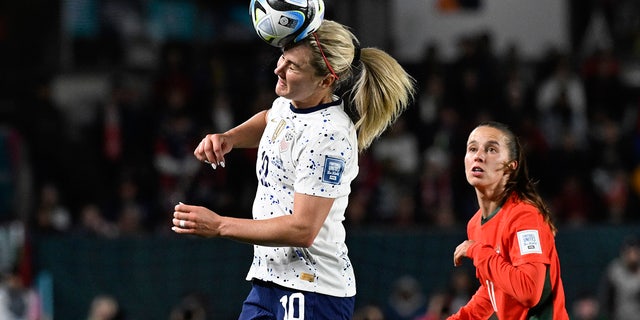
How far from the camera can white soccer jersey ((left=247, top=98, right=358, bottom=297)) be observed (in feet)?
15.6

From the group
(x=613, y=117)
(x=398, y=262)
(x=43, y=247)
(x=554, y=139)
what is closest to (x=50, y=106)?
(x=43, y=247)

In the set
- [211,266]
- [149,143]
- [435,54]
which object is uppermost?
[435,54]

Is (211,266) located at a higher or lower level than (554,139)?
lower

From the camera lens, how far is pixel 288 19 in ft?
15.7

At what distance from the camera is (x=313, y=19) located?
480 centimetres

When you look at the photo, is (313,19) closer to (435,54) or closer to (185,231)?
(185,231)

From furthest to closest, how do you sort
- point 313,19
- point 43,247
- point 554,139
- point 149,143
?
point 554,139, point 149,143, point 43,247, point 313,19

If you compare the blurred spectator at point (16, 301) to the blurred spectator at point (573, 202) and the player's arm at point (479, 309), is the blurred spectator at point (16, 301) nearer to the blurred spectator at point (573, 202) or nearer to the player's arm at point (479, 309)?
the blurred spectator at point (573, 202)

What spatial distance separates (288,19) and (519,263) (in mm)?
1360

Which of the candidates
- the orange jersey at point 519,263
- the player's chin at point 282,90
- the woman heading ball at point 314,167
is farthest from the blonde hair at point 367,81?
the orange jersey at point 519,263

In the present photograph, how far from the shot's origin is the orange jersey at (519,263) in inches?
191

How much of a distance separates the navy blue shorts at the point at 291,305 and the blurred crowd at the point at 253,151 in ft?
23.9

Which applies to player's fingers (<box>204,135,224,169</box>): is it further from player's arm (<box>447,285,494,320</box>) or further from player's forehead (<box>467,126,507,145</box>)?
player's arm (<box>447,285,494,320</box>)

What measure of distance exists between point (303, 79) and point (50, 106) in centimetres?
921
